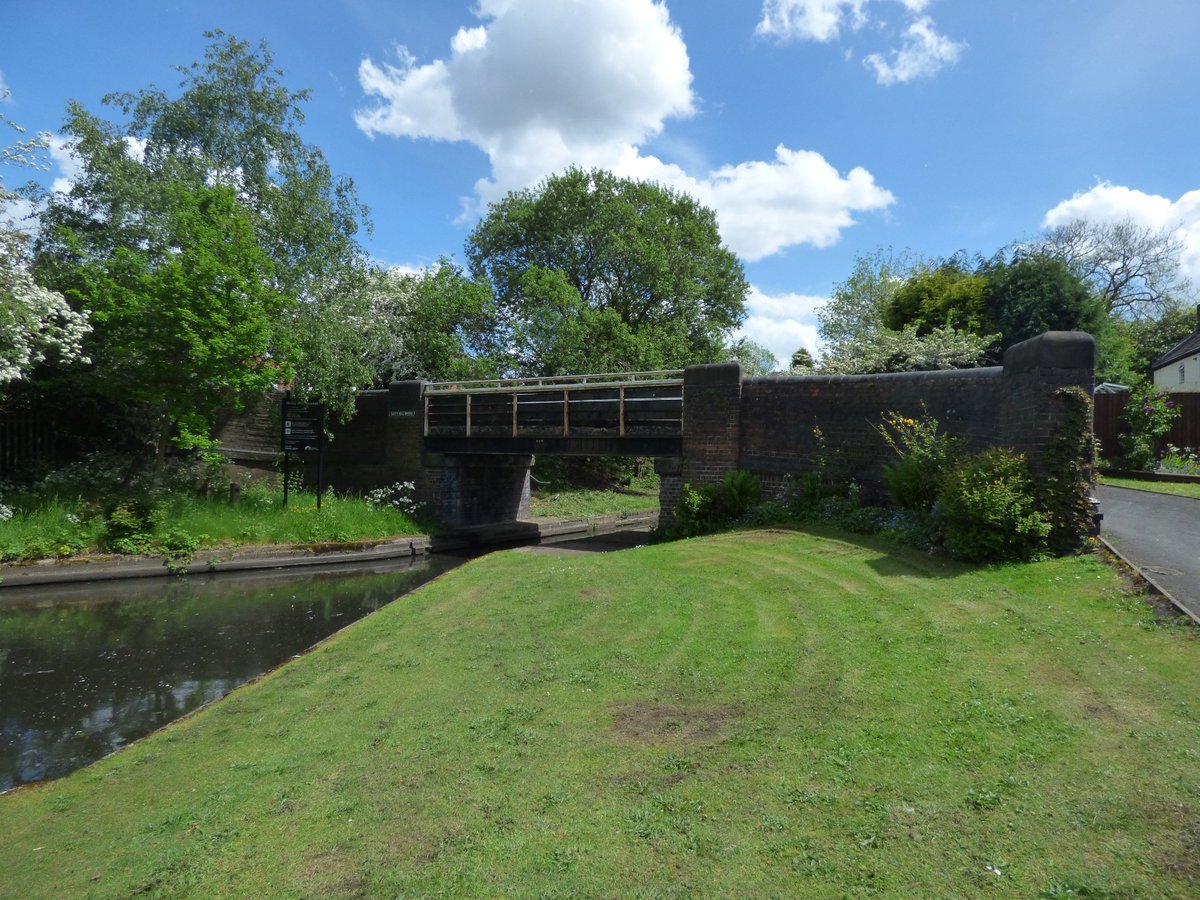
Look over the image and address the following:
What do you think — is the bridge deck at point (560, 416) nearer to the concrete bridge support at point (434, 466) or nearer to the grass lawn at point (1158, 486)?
the concrete bridge support at point (434, 466)

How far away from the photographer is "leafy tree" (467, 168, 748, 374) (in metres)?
28.4

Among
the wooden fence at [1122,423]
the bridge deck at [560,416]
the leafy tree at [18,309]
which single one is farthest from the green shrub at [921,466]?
the leafy tree at [18,309]

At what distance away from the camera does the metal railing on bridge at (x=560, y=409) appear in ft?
52.0

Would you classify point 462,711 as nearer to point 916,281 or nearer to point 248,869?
point 248,869

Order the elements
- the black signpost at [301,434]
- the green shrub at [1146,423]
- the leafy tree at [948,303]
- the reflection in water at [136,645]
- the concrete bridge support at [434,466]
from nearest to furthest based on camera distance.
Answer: the reflection in water at [136,645]
the green shrub at [1146,423]
the black signpost at [301,434]
the concrete bridge support at [434,466]
the leafy tree at [948,303]

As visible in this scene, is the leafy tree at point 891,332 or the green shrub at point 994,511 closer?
the green shrub at point 994,511

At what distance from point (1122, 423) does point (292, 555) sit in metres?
20.2

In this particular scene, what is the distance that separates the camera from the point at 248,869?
382 centimetres

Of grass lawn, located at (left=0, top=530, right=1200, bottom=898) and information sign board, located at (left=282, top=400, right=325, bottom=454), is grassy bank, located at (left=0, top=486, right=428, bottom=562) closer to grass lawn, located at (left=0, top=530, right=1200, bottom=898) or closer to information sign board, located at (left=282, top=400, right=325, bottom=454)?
information sign board, located at (left=282, top=400, right=325, bottom=454)

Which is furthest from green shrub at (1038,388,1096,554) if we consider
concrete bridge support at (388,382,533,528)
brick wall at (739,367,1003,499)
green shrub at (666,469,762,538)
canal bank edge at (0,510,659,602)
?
concrete bridge support at (388,382,533,528)

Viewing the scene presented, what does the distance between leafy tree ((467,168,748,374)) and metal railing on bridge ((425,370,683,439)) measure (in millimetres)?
8130

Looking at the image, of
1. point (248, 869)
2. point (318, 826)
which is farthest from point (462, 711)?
point (248, 869)

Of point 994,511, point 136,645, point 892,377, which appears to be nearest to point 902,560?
point 994,511

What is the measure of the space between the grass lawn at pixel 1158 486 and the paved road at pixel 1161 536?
436 mm
